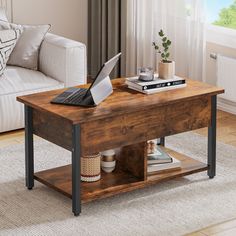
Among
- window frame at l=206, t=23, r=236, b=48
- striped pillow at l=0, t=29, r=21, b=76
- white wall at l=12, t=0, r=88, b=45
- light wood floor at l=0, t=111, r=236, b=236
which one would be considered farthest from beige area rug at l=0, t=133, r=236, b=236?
white wall at l=12, t=0, r=88, b=45

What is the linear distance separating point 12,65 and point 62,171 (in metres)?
1.43

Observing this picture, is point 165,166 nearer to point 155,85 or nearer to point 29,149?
point 155,85

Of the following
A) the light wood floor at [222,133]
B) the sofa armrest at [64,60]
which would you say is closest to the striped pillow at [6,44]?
the sofa armrest at [64,60]

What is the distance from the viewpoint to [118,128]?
3.71 metres

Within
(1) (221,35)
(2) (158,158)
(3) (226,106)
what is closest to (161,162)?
(2) (158,158)

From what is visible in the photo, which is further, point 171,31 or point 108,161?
point 171,31

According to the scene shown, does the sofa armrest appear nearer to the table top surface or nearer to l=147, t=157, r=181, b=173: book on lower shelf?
the table top surface

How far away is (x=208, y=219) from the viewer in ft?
12.1

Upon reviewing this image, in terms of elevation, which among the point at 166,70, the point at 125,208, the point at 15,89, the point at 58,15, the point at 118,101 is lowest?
the point at 125,208

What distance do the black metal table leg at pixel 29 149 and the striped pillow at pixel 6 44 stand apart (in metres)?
1.15

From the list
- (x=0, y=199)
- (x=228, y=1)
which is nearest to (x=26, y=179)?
(x=0, y=199)

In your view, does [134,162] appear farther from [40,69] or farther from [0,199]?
[40,69]

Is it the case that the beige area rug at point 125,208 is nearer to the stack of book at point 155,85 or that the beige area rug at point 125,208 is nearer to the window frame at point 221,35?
the stack of book at point 155,85

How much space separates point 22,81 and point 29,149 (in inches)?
42.0
